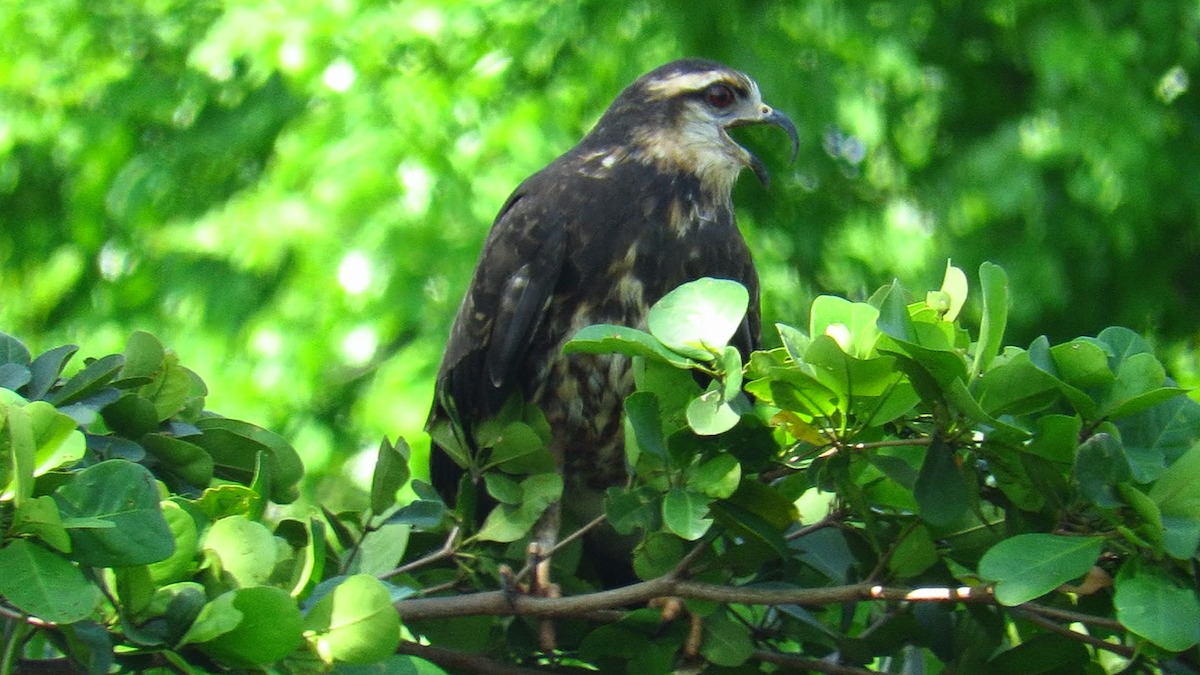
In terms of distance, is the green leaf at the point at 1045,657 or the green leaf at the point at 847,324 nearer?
the green leaf at the point at 847,324

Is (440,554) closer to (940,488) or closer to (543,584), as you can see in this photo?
(543,584)

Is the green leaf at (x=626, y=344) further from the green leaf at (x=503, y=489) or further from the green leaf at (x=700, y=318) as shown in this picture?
the green leaf at (x=503, y=489)

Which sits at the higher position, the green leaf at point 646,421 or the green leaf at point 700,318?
the green leaf at point 700,318

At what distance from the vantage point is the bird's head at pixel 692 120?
3.17m

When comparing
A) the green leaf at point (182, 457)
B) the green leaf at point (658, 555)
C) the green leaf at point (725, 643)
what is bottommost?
the green leaf at point (725, 643)

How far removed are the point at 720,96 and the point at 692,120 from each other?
0.40ft

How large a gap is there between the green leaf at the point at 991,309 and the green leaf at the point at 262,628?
30.9 inches

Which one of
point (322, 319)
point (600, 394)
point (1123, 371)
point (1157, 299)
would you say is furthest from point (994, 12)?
point (1123, 371)

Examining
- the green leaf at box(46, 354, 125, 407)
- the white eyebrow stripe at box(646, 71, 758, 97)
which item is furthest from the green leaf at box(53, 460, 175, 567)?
the white eyebrow stripe at box(646, 71, 758, 97)

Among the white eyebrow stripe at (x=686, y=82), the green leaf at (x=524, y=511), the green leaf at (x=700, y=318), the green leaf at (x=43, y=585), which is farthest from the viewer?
the white eyebrow stripe at (x=686, y=82)

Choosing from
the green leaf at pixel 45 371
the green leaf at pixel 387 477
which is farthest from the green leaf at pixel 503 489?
the green leaf at pixel 45 371

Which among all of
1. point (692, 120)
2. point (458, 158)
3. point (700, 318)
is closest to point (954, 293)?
point (700, 318)

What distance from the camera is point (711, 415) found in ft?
5.48

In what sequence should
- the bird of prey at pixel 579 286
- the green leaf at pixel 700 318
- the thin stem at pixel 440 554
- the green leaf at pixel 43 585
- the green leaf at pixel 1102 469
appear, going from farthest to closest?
the bird of prey at pixel 579 286
the thin stem at pixel 440 554
the green leaf at pixel 700 318
the green leaf at pixel 1102 469
the green leaf at pixel 43 585
